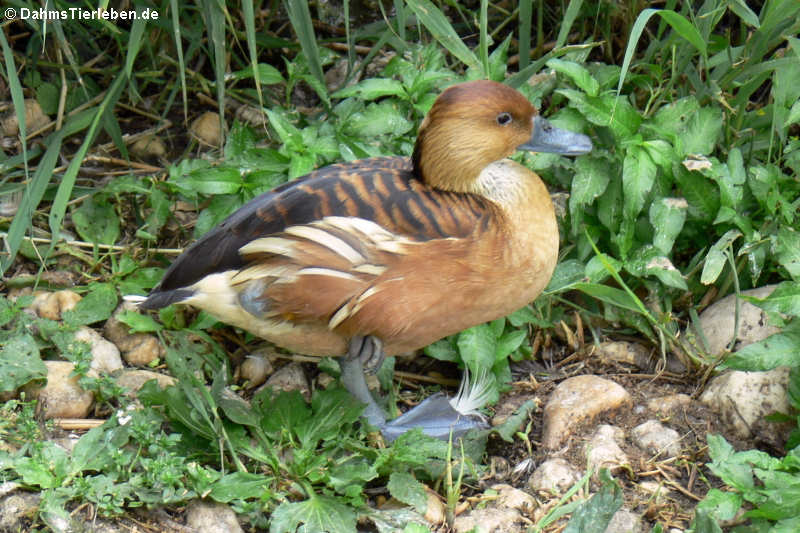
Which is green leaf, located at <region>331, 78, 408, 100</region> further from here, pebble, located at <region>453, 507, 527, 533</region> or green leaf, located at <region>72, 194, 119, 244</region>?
pebble, located at <region>453, 507, 527, 533</region>

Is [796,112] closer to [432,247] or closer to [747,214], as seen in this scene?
[747,214]

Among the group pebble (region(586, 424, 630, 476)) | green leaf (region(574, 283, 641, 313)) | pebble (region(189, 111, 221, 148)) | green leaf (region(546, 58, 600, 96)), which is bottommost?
pebble (region(586, 424, 630, 476))

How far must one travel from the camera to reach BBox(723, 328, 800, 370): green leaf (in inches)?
104

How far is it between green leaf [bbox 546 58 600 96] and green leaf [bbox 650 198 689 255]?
0.42m

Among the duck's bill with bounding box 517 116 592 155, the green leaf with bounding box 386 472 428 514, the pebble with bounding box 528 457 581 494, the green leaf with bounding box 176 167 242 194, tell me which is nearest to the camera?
the green leaf with bounding box 386 472 428 514

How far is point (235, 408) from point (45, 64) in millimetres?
1773

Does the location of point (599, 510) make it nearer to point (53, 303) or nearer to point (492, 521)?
point (492, 521)

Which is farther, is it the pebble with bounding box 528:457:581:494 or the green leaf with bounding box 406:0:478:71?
the green leaf with bounding box 406:0:478:71

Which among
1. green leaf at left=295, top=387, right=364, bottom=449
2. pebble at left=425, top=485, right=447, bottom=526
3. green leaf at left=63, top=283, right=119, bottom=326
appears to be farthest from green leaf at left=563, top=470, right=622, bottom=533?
green leaf at left=63, top=283, right=119, bottom=326

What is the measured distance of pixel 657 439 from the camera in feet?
9.46

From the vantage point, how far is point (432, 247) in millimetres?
2762

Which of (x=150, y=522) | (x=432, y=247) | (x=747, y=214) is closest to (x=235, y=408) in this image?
(x=150, y=522)

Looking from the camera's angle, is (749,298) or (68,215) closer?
(749,298)

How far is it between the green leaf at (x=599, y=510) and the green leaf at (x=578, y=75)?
135 cm
